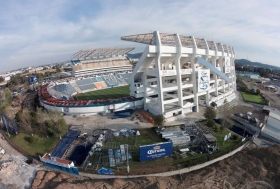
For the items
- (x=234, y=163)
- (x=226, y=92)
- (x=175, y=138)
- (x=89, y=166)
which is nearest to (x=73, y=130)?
(x=89, y=166)

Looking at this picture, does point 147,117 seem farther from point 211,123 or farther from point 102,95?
point 102,95

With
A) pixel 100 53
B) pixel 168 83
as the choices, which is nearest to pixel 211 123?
pixel 168 83

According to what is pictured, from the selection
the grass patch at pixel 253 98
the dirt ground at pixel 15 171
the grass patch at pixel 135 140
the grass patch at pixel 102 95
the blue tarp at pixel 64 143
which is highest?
the grass patch at pixel 102 95

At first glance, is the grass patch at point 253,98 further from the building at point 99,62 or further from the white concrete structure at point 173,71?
the building at point 99,62

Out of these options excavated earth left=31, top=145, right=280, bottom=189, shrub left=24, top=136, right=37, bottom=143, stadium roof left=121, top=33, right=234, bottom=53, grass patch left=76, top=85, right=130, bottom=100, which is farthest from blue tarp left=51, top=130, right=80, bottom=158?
grass patch left=76, top=85, right=130, bottom=100

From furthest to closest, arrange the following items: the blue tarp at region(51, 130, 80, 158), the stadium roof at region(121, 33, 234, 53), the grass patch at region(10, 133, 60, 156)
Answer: the stadium roof at region(121, 33, 234, 53), the grass patch at region(10, 133, 60, 156), the blue tarp at region(51, 130, 80, 158)

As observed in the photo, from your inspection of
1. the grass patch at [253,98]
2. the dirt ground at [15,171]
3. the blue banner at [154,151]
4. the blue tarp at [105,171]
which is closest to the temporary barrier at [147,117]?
the blue banner at [154,151]

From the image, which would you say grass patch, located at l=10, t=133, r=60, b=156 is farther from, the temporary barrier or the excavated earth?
the temporary barrier
